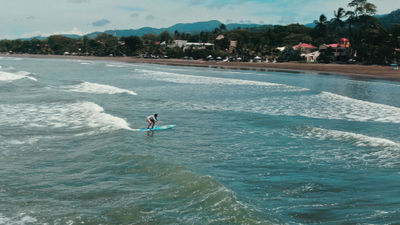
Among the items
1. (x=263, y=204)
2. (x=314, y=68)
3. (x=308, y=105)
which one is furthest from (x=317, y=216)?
(x=314, y=68)

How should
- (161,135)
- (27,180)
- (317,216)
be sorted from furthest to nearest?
(161,135) → (27,180) → (317,216)

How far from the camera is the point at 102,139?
56.3 feet

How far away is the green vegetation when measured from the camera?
239ft

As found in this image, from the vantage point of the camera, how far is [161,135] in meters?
18.6

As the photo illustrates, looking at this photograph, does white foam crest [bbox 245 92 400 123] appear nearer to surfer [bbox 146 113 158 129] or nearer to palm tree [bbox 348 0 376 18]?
surfer [bbox 146 113 158 129]

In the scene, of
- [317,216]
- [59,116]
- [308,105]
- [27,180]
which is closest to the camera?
[317,216]

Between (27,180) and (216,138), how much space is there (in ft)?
28.8

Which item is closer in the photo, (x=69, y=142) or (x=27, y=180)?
(x=27, y=180)

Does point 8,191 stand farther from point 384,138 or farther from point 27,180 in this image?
point 384,138

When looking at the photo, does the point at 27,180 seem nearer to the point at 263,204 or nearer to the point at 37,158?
the point at 37,158

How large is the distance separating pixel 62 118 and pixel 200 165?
1215 centimetres

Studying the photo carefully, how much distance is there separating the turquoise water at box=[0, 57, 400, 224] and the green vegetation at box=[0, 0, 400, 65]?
53.7 meters

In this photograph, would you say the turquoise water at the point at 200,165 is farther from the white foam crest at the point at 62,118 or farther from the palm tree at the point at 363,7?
the palm tree at the point at 363,7

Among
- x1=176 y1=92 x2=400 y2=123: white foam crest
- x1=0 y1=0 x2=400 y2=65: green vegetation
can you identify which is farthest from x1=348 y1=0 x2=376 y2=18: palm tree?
x1=176 y1=92 x2=400 y2=123: white foam crest
